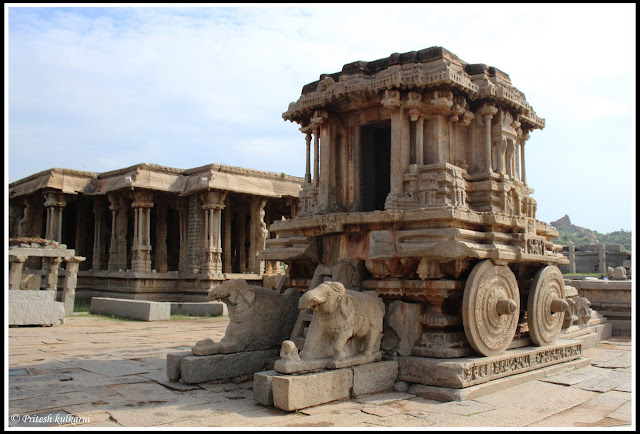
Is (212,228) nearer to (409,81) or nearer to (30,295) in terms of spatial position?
(30,295)

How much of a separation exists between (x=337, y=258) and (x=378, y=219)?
35.7 inches

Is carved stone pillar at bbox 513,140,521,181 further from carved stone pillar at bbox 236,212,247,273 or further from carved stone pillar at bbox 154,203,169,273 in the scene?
carved stone pillar at bbox 154,203,169,273

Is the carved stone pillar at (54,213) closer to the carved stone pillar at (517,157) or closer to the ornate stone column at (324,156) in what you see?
the ornate stone column at (324,156)

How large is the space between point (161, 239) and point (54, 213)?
4.26 metres

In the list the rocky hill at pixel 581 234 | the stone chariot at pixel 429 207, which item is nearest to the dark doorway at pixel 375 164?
the stone chariot at pixel 429 207

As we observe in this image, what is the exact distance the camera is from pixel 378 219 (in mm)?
7152

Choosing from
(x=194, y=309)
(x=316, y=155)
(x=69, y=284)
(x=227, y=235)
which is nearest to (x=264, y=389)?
(x=316, y=155)

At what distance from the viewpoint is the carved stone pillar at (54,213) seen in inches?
902

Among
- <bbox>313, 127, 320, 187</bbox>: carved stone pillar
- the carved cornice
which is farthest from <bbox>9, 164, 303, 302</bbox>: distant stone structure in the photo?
the carved cornice

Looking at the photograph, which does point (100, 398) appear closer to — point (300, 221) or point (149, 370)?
point (149, 370)

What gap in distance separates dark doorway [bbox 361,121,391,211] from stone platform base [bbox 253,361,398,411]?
9.70 feet

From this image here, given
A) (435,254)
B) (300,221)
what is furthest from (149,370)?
(435,254)

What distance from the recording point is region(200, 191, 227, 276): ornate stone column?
2081 centimetres

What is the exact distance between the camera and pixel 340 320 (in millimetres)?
6223
